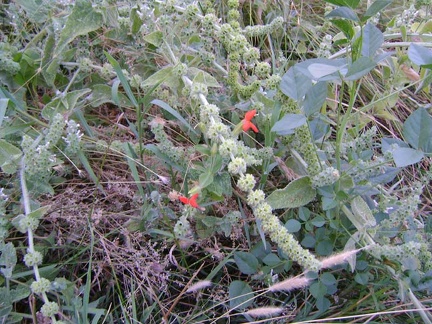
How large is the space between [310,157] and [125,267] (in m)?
0.71

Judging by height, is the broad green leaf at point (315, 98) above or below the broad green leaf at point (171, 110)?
above

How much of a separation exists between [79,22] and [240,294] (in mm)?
1099

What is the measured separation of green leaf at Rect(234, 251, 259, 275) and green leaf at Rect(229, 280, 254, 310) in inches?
1.8

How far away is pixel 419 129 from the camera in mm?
1258

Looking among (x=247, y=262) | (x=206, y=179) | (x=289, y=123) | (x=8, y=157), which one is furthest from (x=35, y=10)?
(x=247, y=262)

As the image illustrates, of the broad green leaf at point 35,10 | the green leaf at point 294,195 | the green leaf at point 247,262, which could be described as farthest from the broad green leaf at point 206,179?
the broad green leaf at point 35,10

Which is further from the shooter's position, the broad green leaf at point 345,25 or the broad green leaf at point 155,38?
the broad green leaf at point 155,38

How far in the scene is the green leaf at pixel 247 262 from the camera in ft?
4.72

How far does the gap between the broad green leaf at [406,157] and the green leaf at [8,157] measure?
1.14 meters

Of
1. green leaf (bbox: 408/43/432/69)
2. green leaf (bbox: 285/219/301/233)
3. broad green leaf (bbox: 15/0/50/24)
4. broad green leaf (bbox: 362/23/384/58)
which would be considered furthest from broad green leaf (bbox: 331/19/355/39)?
broad green leaf (bbox: 15/0/50/24)

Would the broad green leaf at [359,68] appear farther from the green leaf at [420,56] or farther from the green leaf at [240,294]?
the green leaf at [240,294]

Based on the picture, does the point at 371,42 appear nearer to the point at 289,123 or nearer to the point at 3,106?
the point at 289,123

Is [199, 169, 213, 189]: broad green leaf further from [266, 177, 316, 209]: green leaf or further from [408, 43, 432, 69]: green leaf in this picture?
[408, 43, 432, 69]: green leaf

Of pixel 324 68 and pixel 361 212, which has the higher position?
pixel 324 68
